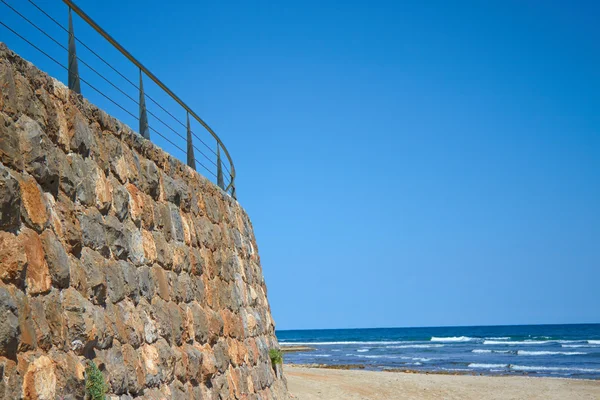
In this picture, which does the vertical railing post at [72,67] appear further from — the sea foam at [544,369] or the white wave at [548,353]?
the white wave at [548,353]

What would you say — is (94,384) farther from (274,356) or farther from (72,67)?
(274,356)

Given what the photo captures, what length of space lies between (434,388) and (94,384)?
55.7 ft

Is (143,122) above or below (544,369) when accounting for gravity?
above

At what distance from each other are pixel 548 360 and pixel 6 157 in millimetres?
38605

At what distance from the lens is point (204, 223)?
30.9ft

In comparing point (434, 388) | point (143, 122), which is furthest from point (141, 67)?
point (434, 388)

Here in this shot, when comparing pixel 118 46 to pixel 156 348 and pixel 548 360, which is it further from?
pixel 548 360

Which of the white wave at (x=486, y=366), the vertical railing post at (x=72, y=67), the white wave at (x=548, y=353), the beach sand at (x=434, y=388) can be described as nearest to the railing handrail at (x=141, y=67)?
the vertical railing post at (x=72, y=67)

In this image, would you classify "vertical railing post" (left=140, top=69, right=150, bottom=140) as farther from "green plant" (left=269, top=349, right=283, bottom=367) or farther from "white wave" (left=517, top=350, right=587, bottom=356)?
"white wave" (left=517, top=350, right=587, bottom=356)

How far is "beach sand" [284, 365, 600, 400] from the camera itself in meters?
17.5

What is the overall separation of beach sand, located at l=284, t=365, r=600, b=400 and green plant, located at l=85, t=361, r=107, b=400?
10.3 meters

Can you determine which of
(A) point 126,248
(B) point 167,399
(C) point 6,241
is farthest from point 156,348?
(C) point 6,241

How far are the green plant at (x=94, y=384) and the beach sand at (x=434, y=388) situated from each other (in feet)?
33.8

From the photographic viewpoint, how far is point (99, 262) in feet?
19.6
